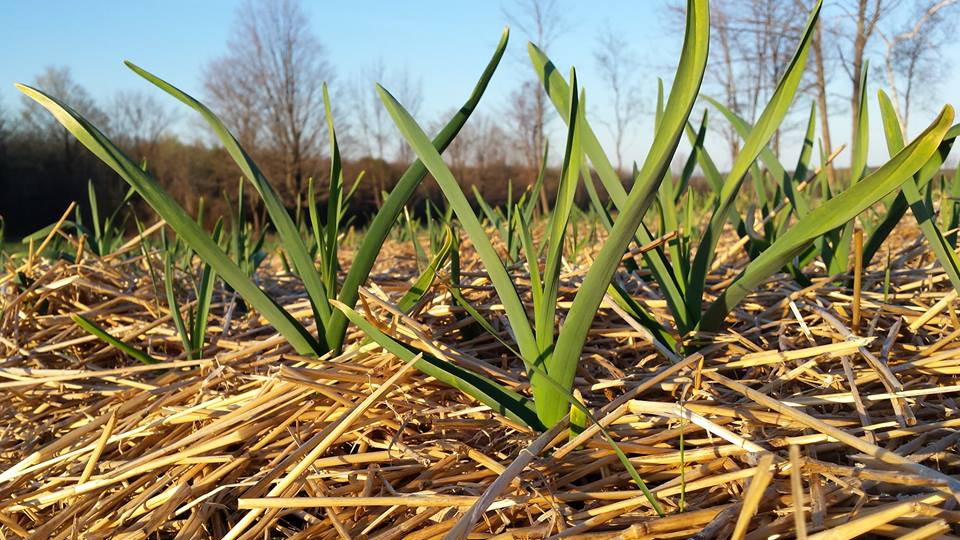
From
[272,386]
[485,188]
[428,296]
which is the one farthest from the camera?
[485,188]

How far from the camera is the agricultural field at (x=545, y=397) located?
2.02ft

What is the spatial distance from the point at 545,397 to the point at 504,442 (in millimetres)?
81

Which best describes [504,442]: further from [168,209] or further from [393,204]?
[168,209]

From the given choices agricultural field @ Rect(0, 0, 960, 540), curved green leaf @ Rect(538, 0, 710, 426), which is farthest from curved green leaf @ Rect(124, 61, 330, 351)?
curved green leaf @ Rect(538, 0, 710, 426)

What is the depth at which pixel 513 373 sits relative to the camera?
2.93 ft

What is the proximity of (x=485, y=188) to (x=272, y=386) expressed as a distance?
1255cm

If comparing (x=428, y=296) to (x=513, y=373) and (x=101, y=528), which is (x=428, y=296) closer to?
(x=513, y=373)

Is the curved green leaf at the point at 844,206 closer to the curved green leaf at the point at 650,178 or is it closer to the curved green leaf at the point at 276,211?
the curved green leaf at the point at 650,178

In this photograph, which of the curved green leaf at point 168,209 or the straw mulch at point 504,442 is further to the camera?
the curved green leaf at point 168,209

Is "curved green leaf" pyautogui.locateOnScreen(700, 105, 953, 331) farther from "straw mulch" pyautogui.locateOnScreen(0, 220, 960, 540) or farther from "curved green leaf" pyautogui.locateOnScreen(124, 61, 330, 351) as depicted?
"curved green leaf" pyautogui.locateOnScreen(124, 61, 330, 351)

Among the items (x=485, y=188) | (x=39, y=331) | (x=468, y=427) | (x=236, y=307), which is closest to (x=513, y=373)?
(x=468, y=427)

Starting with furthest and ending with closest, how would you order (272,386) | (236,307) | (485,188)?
(485,188) → (236,307) → (272,386)

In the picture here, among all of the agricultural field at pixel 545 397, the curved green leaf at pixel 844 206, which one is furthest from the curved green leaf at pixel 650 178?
the curved green leaf at pixel 844 206

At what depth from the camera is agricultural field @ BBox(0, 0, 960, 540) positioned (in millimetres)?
617
